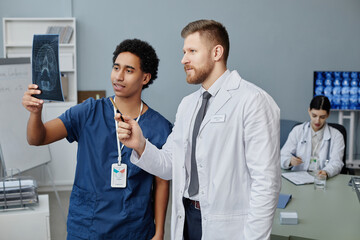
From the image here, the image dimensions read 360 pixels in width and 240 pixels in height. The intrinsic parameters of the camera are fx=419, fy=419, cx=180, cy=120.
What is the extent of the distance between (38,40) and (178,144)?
698 mm

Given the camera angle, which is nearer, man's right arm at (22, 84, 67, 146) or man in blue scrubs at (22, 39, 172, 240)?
man's right arm at (22, 84, 67, 146)

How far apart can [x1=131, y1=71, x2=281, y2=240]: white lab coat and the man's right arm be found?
1.97 ft

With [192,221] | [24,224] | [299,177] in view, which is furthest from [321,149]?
[24,224]

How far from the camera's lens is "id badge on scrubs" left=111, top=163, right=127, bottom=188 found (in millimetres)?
1779

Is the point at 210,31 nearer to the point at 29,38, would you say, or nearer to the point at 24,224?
the point at 24,224

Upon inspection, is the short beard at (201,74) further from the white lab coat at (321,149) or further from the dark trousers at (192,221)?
the white lab coat at (321,149)

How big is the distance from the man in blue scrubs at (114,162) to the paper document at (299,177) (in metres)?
1.41

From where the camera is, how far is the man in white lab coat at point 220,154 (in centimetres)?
149

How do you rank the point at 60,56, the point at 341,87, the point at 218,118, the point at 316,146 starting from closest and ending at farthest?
1. the point at 218,118
2. the point at 316,146
3. the point at 60,56
4. the point at 341,87

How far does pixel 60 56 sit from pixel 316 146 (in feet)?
10.8

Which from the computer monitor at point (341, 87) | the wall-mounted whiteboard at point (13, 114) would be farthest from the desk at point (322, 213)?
the computer monitor at point (341, 87)

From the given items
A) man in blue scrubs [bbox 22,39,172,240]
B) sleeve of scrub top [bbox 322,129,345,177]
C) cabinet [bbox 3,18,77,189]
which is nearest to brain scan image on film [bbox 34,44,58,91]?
man in blue scrubs [bbox 22,39,172,240]

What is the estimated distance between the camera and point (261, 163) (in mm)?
1482

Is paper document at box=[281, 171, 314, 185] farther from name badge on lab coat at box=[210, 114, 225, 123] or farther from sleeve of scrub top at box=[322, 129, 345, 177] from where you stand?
name badge on lab coat at box=[210, 114, 225, 123]
